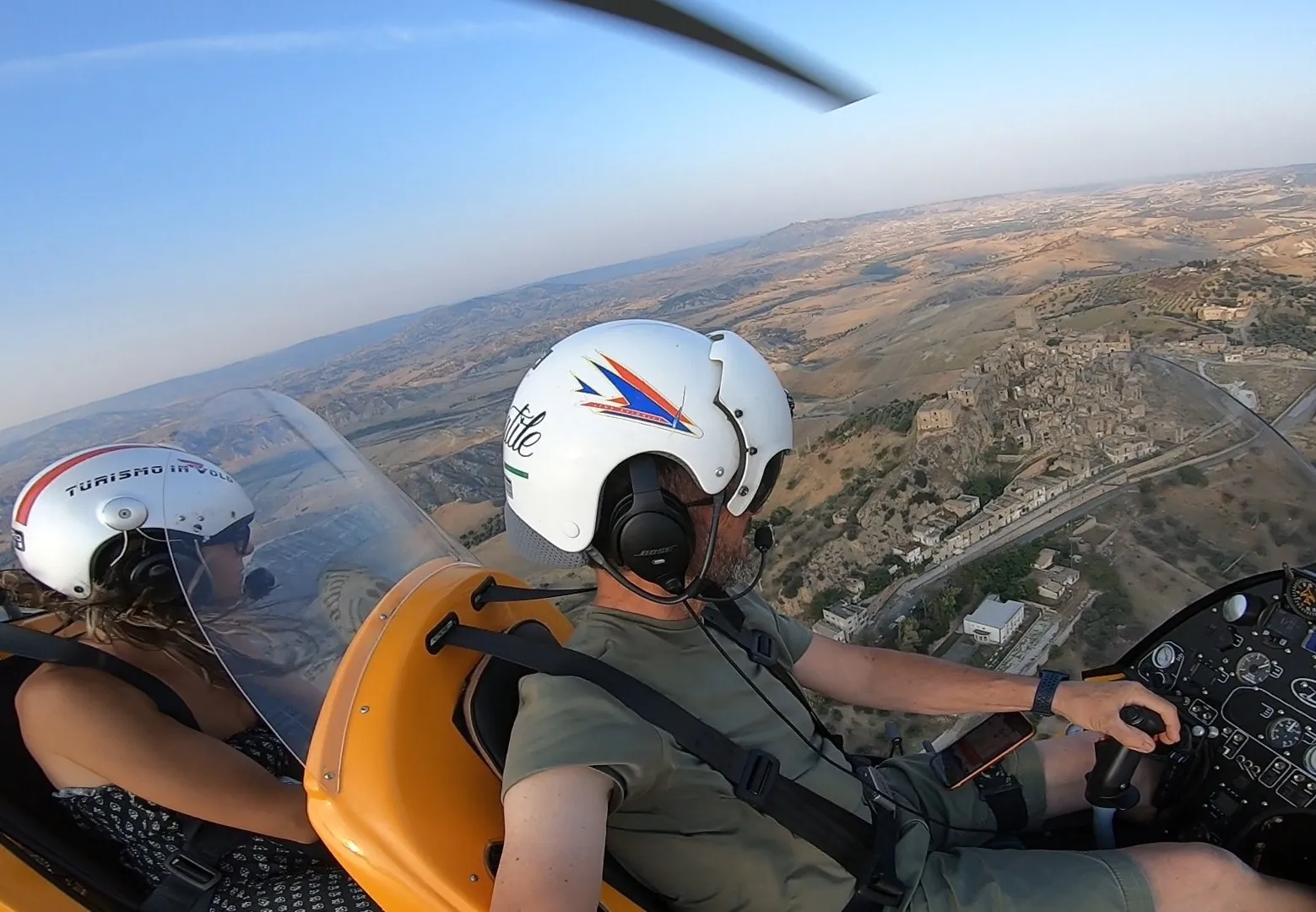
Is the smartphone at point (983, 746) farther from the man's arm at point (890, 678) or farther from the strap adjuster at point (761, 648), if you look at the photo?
the strap adjuster at point (761, 648)

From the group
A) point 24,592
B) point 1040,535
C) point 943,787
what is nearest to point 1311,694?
point 943,787

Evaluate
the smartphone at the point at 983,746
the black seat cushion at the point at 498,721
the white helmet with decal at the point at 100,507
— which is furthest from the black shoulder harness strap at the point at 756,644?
the white helmet with decal at the point at 100,507

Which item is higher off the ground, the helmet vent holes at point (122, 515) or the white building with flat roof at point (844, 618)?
the helmet vent holes at point (122, 515)

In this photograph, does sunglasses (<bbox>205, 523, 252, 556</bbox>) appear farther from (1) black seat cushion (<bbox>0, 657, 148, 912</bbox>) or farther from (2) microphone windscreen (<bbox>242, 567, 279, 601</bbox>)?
(1) black seat cushion (<bbox>0, 657, 148, 912</bbox>)

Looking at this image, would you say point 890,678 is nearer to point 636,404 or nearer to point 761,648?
point 761,648

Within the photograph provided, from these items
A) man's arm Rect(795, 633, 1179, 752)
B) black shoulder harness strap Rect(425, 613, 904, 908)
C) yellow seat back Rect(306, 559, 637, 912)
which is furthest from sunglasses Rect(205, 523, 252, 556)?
man's arm Rect(795, 633, 1179, 752)

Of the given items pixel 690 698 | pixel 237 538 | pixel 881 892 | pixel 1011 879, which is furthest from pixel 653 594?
pixel 237 538
